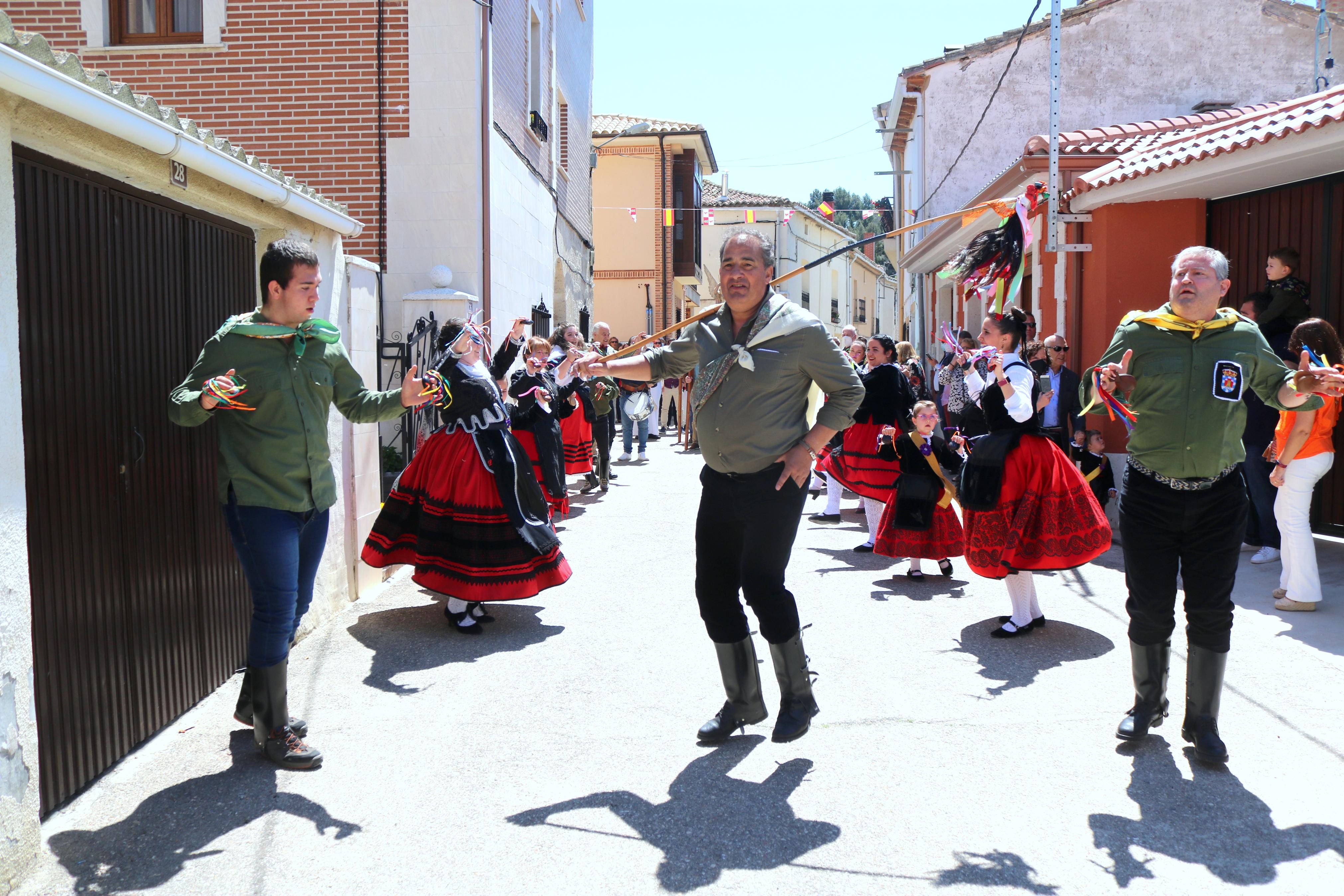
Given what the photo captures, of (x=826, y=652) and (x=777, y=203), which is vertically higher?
(x=777, y=203)

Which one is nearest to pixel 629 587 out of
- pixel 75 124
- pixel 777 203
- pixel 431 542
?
pixel 431 542

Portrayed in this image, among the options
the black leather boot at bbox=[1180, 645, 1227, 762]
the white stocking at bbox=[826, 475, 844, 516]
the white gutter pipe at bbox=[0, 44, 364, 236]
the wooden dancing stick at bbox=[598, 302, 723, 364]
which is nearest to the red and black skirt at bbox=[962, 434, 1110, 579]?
the black leather boot at bbox=[1180, 645, 1227, 762]

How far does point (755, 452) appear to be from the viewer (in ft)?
13.1

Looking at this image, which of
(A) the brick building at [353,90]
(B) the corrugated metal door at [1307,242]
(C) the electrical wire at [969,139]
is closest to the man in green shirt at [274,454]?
(B) the corrugated metal door at [1307,242]

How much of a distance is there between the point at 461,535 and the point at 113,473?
226cm

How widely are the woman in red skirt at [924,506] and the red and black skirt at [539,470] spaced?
2817mm

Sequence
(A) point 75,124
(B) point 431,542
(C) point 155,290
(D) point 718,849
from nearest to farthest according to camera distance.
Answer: (D) point 718,849 → (A) point 75,124 → (C) point 155,290 → (B) point 431,542

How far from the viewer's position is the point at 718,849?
3.31m

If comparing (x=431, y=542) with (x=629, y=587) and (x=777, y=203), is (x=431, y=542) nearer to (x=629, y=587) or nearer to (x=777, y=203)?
(x=629, y=587)

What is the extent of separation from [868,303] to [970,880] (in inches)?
2209

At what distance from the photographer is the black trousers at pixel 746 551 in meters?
4.02

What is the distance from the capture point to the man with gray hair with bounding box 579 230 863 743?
158 inches

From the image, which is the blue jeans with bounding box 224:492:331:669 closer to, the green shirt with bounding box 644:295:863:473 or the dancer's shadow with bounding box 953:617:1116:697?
the green shirt with bounding box 644:295:863:473

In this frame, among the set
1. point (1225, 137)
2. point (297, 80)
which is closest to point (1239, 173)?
point (1225, 137)
